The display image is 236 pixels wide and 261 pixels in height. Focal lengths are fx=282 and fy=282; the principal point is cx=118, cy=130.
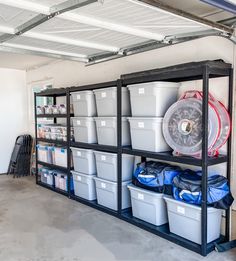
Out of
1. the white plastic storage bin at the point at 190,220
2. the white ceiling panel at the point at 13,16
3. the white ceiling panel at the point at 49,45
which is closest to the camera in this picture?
the white ceiling panel at the point at 13,16

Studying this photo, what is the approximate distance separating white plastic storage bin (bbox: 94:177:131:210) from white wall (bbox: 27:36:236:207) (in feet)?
4.59

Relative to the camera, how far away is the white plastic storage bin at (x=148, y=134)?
3.19m

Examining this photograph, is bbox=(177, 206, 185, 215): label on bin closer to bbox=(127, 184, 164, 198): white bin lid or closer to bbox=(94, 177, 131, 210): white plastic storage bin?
bbox=(127, 184, 164, 198): white bin lid

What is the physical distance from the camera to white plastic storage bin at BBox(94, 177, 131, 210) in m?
3.77

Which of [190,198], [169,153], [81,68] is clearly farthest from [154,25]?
[81,68]

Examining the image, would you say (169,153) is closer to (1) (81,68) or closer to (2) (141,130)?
(2) (141,130)

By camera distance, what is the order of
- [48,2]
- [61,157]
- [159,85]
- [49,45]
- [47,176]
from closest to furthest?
[48,2]
[159,85]
[49,45]
[61,157]
[47,176]

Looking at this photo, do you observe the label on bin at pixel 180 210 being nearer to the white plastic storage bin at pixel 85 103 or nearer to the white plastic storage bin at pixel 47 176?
the white plastic storage bin at pixel 85 103

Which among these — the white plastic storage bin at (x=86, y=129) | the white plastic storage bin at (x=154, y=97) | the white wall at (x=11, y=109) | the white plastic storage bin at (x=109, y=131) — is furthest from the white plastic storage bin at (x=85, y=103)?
the white wall at (x=11, y=109)

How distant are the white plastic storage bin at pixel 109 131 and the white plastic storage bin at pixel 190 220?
1.05 m

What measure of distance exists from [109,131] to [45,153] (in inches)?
75.6

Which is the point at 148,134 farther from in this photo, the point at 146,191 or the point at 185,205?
the point at 185,205

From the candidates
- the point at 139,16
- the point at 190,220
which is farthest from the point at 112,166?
the point at 139,16

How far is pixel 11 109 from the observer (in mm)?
6672
